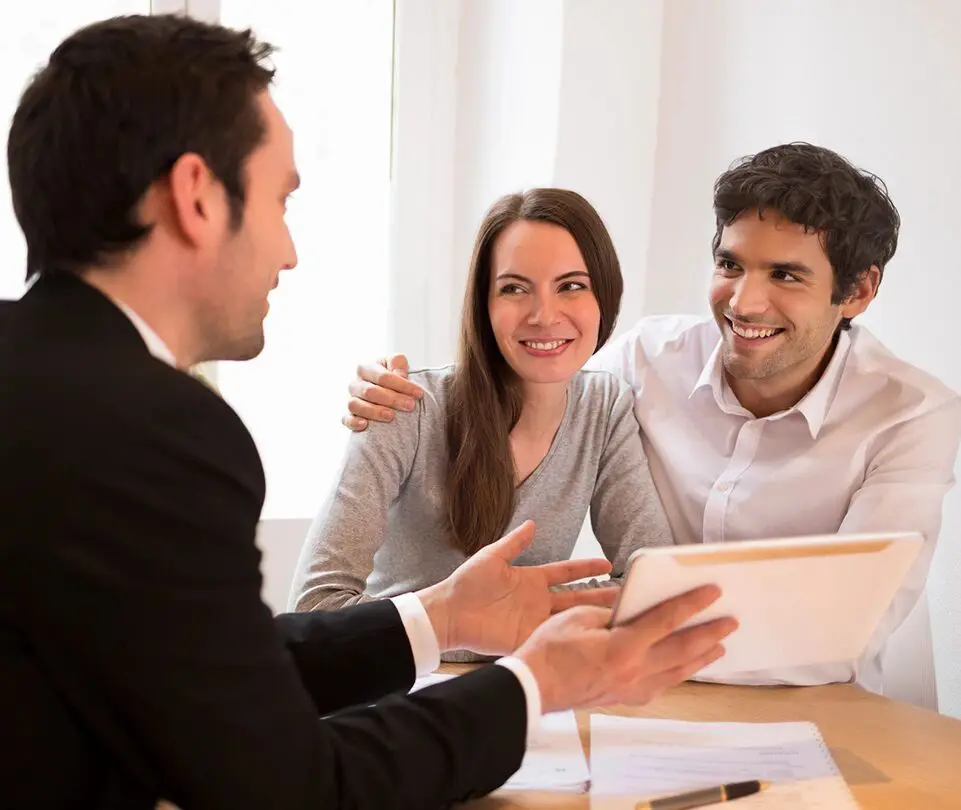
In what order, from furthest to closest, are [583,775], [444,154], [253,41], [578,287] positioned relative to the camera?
[444,154] → [578,287] → [583,775] → [253,41]

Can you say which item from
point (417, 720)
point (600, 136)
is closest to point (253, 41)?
point (417, 720)

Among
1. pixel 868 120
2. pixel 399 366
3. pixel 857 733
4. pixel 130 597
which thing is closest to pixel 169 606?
pixel 130 597

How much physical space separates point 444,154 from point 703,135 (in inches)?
30.1

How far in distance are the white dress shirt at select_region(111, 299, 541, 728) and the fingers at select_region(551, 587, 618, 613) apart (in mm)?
228

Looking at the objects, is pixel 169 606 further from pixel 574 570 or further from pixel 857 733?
A: pixel 857 733

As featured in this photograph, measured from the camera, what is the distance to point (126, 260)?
0.95 metres

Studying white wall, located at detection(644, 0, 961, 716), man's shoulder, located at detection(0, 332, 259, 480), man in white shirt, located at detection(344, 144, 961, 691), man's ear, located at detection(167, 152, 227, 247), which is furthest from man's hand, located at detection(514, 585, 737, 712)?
white wall, located at detection(644, 0, 961, 716)

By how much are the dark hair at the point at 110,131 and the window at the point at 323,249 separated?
1938 mm

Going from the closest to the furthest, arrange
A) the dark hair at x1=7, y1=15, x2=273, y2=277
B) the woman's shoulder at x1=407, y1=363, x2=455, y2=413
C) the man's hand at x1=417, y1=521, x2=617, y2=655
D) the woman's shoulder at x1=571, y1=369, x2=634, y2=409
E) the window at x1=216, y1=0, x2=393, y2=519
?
the dark hair at x1=7, y1=15, x2=273, y2=277
the man's hand at x1=417, y1=521, x2=617, y2=655
the woman's shoulder at x1=407, y1=363, x2=455, y2=413
the woman's shoulder at x1=571, y1=369, x2=634, y2=409
the window at x1=216, y1=0, x2=393, y2=519

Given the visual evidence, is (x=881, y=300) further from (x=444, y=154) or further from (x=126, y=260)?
(x=126, y=260)

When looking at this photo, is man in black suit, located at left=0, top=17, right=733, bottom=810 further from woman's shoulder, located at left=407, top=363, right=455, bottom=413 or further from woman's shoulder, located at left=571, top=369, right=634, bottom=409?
woman's shoulder, located at left=571, top=369, right=634, bottom=409

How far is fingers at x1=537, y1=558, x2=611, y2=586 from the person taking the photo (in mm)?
1436

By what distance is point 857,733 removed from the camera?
135 cm

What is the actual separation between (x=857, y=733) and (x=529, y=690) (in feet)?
1.78
